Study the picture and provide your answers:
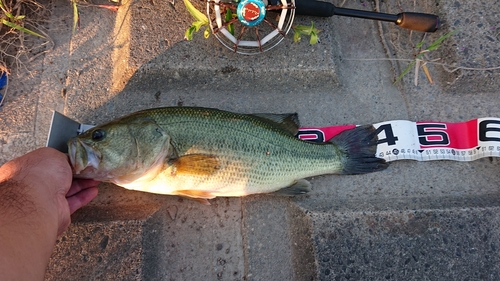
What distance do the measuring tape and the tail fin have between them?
203 millimetres

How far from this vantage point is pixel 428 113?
10.7ft

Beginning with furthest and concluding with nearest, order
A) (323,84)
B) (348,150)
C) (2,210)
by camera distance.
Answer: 1. (323,84)
2. (348,150)
3. (2,210)

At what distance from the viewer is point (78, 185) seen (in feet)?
8.04

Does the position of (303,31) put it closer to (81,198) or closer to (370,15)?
(370,15)

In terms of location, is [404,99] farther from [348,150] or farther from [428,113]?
[348,150]

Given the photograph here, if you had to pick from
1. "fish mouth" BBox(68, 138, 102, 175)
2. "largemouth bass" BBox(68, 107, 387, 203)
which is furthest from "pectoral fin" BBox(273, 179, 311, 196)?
"fish mouth" BBox(68, 138, 102, 175)

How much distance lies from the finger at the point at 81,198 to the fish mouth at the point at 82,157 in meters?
0.35

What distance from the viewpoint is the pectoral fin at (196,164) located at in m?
2.35

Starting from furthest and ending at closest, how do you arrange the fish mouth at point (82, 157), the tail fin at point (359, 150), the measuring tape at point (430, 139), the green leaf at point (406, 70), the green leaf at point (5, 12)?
the green leaf at point (406, 70)
the measuring tape at point (430, 139)
the green leaf at point (5, 12)
the tail fin at point (359, 150)
the fish mouth at point (82, 157)

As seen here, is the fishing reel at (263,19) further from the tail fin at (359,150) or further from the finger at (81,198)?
the finger at (81,198)

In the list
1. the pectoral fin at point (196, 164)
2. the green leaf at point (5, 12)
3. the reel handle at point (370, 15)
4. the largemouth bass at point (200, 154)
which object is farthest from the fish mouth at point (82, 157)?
the reel handle at point (370, 15)

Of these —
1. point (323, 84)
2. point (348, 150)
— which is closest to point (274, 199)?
point (348, 150)

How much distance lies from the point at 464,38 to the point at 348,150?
6.02ft

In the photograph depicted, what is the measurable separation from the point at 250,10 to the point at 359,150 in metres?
1.45
